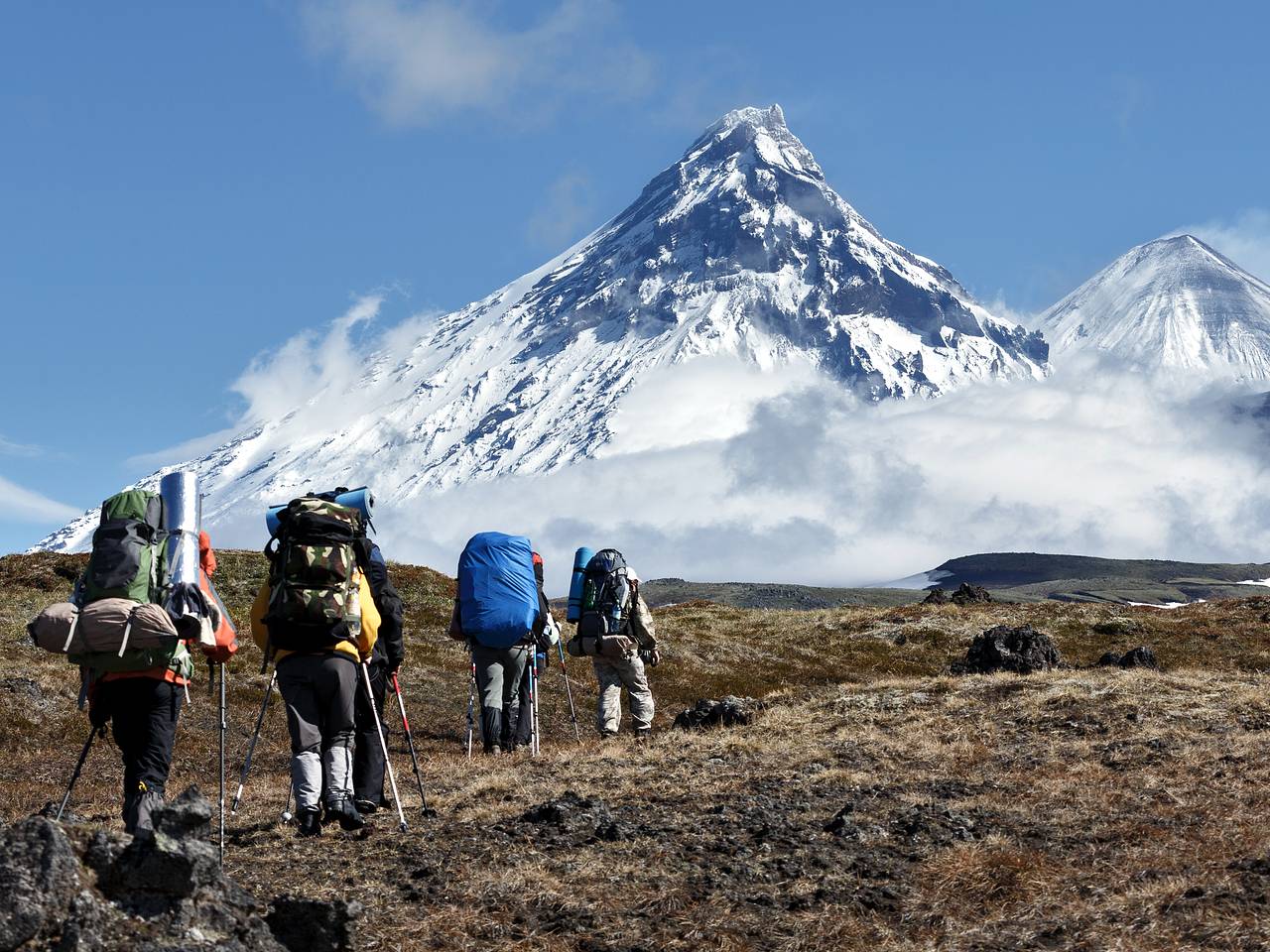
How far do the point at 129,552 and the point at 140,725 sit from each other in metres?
1.38

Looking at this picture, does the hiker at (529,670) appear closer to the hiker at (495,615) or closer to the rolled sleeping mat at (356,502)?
the hiker at (495,615)

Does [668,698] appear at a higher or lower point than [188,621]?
lower

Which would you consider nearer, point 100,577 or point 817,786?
point 100,577

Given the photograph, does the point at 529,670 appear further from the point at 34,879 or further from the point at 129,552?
the point at 34,879

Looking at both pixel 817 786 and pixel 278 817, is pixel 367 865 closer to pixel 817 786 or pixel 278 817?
pixel 278 817

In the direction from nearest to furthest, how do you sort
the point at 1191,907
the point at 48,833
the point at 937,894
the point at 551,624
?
1. the point at 48,833
2. the point at 1191,907
3. the point at 937,894
4. the point at 551,624

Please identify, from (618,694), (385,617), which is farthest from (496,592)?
(385,617)

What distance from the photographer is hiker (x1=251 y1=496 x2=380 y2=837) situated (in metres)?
10.4

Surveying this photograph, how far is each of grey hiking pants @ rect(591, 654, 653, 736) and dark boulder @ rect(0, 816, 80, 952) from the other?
12.0m

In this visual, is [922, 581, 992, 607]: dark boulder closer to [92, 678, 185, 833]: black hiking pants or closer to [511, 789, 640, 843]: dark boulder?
[511, 789, 640, 843]: dark boulder

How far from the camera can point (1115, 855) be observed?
9.17 meters

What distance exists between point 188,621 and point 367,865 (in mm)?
2411

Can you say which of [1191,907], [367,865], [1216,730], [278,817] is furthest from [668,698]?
[1191,907]

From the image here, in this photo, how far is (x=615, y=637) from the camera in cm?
1788
